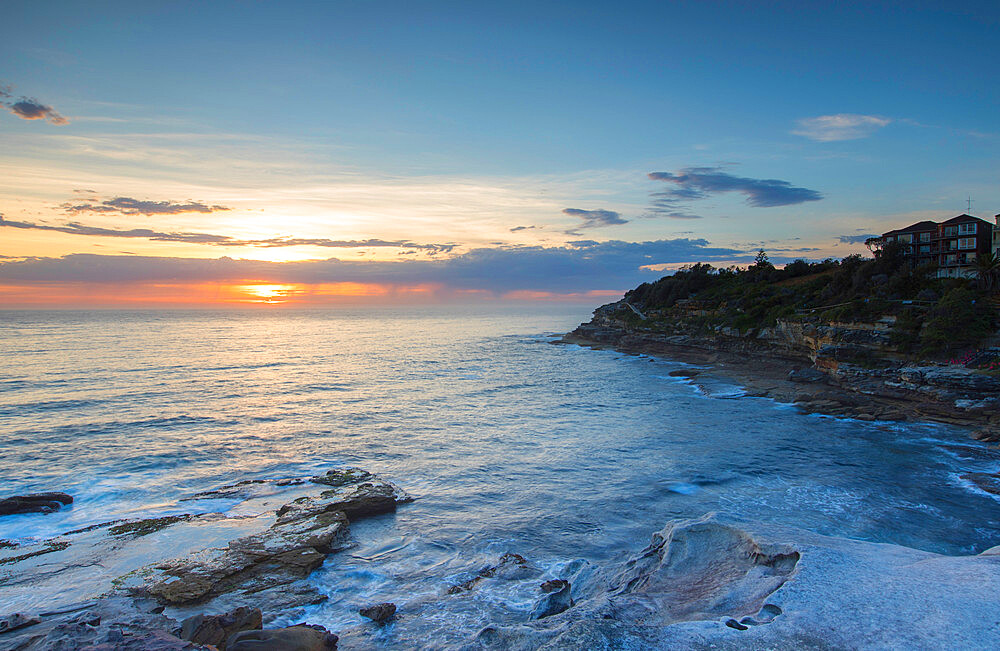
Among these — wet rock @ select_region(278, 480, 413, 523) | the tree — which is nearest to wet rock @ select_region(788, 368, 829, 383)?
the tree

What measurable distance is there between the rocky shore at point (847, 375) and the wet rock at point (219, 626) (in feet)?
102

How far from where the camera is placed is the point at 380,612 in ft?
34.5

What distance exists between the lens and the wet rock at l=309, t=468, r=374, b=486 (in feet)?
63.6

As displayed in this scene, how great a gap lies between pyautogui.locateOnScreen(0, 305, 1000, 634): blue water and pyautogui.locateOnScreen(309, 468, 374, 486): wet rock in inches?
52.5

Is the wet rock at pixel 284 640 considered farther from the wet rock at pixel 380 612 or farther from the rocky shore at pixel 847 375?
the rocky shore at pixel 847 375

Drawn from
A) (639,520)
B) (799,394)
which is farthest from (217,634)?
(799,394)

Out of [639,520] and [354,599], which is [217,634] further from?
[639,520]

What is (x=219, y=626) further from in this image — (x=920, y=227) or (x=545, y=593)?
(x=920, y=227)

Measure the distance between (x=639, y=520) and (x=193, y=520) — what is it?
564 inches

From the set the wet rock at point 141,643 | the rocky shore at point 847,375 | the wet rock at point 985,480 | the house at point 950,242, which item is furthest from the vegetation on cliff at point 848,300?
the wet rock at point 141,643

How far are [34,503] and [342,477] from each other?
10.1 m

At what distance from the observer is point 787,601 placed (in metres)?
7.82

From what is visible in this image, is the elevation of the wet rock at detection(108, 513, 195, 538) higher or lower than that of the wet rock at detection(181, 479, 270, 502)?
higher

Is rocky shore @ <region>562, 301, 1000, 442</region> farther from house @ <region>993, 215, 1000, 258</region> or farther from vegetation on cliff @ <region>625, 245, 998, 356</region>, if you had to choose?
house @ <region>993, 215, 1000, 258</region>
